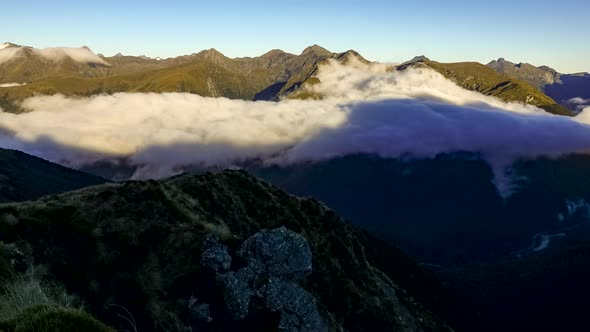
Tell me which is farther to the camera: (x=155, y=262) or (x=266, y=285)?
(x=266, y=285)

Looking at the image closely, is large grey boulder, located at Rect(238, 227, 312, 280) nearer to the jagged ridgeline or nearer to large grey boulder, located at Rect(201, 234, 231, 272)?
the jagged ridgeline

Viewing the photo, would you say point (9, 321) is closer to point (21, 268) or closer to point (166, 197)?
point (21, 268)

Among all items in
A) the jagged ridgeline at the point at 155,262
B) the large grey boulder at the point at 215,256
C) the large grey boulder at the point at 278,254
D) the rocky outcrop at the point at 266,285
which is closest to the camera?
the jagged ridgeline at the point at 155,262

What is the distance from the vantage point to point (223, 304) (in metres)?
36.7

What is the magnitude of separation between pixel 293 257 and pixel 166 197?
53.0 feet

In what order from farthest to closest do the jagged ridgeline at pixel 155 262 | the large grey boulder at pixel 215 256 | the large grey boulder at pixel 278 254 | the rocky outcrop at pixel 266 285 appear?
the large grey boulder at pixel 278 254 → the large grey boulder at pixel 215 256 → the rocky outcrop at pixel 266 285 → the jagged ridgeline at pixel 155 262

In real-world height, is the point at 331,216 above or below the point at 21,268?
below

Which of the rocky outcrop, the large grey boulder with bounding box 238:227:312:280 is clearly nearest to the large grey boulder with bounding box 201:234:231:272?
the rocky outcrop

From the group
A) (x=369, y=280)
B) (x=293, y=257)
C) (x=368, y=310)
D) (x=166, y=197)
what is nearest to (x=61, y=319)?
(x=293, y=257)

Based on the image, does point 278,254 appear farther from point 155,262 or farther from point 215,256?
point 155,262

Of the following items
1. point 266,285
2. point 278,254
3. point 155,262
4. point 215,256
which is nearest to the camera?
point 155,262

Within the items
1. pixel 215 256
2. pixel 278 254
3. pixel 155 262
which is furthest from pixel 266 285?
pixel 155 262

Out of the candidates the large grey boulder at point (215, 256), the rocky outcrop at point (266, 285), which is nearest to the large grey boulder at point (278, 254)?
the rocky outcrop at point (266, 285)

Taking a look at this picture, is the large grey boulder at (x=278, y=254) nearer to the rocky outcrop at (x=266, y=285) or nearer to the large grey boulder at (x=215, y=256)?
the rocky outcrop at (x=266, y=285)
